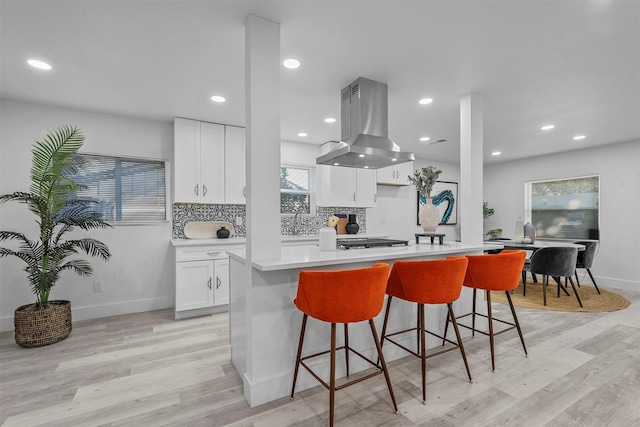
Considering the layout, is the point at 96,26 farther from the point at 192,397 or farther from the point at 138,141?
the point at 192,397

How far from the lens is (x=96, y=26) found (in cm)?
201

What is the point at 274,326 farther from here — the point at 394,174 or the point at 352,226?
the point at 394,174

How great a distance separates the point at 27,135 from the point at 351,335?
155 inches

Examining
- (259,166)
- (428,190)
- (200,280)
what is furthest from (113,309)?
(428,190)

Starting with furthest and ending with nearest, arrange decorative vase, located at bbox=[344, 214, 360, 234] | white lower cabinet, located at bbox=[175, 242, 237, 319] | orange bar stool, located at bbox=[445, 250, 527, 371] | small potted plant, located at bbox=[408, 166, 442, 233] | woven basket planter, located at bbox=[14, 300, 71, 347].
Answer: decorative vase, located at bbox=[344, 214, 360, 234] < white lower cabinet, located at bbox=[175, 242, 237, 319] < small potted plant, located at bbox=[408, 166, 442, 233] < woven basket planter, located at bbox=[14, 300, 71, 347] < orange bar stool, located at bbox=[445, 250, 527, 371]

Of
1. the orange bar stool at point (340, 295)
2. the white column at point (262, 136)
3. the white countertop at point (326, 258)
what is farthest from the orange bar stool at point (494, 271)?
the white column at point (262, 136)

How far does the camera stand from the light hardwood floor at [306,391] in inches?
69.8

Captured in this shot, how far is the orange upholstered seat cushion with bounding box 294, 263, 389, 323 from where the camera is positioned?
5.41ft

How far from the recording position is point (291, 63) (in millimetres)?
2484

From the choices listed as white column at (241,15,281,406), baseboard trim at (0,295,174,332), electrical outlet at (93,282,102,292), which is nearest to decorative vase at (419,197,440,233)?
white column at (241,15,281,406)

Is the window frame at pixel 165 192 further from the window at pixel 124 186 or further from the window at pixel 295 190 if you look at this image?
the window at pixel 295 190

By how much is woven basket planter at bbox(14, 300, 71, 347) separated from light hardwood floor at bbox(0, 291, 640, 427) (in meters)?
0.08

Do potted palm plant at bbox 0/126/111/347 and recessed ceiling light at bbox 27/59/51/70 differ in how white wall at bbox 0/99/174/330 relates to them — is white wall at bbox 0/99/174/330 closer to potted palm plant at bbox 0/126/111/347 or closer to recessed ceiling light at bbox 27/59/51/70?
potted palm plant at bbox 0/126/111/347

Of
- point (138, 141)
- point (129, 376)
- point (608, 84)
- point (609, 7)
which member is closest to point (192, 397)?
point (129, 376)
